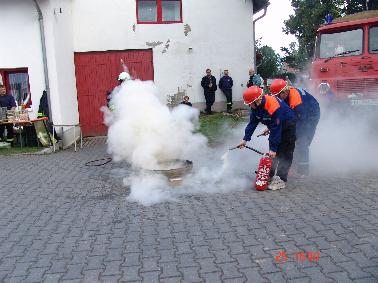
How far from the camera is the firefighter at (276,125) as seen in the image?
6020mm

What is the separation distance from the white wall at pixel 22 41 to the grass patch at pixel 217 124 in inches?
193

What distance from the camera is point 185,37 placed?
1364 centimetres

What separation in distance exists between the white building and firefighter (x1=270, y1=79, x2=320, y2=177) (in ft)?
24.3

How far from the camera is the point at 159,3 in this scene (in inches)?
535

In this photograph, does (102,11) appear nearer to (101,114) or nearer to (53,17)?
(53,17)

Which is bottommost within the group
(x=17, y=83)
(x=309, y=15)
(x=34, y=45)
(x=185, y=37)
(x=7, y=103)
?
(x=7, y=103)

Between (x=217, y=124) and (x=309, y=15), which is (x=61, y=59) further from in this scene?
(x=309, y=15)

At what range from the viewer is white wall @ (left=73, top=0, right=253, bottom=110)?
13.2m

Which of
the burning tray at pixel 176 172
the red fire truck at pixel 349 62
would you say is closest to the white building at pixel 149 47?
the red fire truck at pixel 349 62

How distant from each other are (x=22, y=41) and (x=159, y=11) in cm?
454

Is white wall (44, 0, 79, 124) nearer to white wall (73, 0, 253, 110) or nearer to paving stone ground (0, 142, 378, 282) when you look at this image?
white wall (73, 0, 253, 110)

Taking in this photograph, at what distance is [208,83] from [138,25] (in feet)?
9.92

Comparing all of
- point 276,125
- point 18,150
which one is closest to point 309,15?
point 18,150

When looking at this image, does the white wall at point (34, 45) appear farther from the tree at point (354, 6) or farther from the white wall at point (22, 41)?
the tree at point (354, 6)
